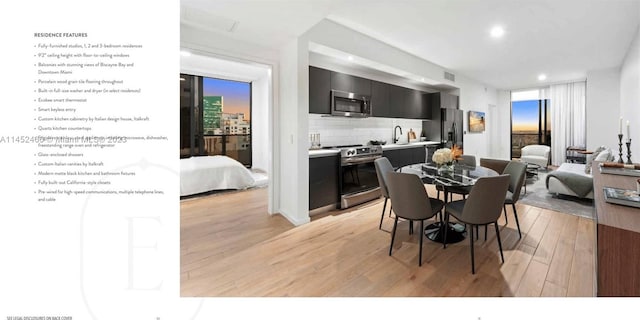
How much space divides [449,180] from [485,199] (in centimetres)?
A: 34

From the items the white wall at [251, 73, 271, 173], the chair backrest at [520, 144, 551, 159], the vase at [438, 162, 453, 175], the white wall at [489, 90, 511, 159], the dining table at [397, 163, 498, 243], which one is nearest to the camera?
the dining table at [397, 163, 498, 243]

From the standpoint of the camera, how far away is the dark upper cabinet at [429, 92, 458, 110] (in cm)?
523

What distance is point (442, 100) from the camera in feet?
17.1

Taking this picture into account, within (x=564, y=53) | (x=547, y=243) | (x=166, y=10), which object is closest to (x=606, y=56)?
(x=564, y=53)

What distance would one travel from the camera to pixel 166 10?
34.2 inches

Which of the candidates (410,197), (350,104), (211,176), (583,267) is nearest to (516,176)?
(583,267)

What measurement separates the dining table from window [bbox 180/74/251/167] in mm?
4792

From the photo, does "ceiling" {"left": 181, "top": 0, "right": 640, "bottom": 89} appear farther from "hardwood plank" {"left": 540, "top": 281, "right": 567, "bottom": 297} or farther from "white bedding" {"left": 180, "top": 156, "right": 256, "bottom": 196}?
"hardwood plank" {"left": 540, "top": 281, "right": 567, "bottom": 297}

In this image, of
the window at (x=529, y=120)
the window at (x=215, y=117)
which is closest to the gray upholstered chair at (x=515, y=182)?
the window at (x=215, y=117)

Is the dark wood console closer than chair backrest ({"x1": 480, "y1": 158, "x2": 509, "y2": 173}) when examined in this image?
Yes

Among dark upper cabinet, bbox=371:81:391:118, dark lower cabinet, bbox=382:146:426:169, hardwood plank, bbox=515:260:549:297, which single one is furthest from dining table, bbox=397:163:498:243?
dark upper cabinet, bbox=371:81:391:118

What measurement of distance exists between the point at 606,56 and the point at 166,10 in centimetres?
683

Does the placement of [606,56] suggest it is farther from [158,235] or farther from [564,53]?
[158,235]

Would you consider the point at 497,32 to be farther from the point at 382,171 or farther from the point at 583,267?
the point at 583,267
